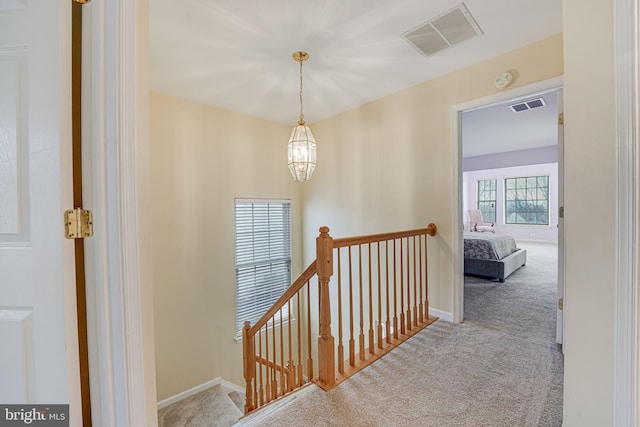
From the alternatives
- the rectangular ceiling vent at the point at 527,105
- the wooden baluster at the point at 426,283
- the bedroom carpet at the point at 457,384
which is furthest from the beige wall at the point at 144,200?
the rectangular ceiling vent at the point at 527,105

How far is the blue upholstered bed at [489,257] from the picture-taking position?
160 inches

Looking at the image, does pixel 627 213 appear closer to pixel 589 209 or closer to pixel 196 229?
pixel 589 209

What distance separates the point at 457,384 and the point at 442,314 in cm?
103

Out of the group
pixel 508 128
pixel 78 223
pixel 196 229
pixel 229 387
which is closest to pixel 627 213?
pixel 78 223

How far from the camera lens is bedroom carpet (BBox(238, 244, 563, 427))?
1.48 metres

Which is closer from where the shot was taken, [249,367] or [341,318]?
[341,318]

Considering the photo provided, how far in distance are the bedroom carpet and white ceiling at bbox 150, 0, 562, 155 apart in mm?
2488

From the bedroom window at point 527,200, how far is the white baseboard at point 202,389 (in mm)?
8511

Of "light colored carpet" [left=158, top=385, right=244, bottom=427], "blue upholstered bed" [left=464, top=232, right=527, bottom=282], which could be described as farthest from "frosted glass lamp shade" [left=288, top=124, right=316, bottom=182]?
"blue upholstered bed" [left=464, top=232, right=527, bottom=282]

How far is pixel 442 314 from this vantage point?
2.71 m

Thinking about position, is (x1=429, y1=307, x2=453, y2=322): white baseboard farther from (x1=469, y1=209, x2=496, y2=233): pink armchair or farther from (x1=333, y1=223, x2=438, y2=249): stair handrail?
(x1=469, y1=209, x2=496, y2=233): pink armchair

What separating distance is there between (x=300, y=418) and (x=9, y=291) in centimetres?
143

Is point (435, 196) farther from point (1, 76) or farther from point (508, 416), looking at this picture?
point (1, 76)
